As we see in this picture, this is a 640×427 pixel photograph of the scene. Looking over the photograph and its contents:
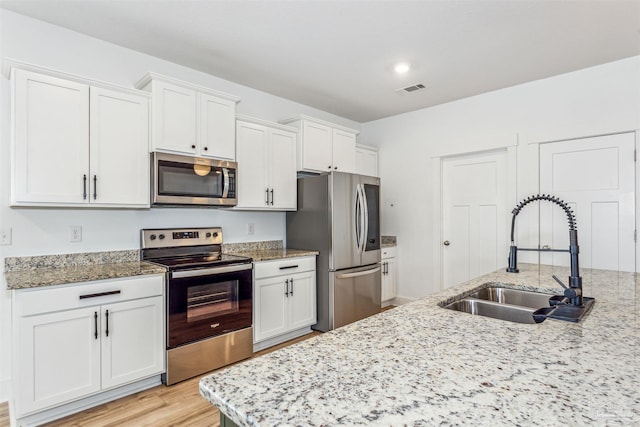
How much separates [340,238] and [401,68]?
172 cm

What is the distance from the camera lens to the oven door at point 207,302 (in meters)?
2.46

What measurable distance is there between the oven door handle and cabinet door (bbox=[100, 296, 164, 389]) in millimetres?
202

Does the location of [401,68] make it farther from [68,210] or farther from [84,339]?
[84,339]

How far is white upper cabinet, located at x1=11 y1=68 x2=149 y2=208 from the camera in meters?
2.11

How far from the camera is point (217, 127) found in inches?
118

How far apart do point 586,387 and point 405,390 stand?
40 centimetres

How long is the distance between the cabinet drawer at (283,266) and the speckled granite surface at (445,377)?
194cm

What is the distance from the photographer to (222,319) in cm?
274

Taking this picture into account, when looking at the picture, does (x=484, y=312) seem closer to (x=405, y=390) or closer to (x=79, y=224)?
(x=405, y=390)

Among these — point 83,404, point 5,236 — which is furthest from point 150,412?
point 5,236

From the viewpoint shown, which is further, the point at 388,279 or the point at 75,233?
the point at 388,279

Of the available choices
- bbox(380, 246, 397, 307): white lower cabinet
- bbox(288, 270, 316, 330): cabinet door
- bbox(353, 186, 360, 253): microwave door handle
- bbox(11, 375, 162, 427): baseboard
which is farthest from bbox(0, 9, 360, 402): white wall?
bbox(380, 246, 397, 307): white lower cabinet

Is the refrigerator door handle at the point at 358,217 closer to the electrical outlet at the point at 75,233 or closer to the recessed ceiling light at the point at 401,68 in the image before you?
the recessed ceiling light at the point at 401,68

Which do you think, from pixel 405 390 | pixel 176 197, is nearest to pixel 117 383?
pixel 176 197
